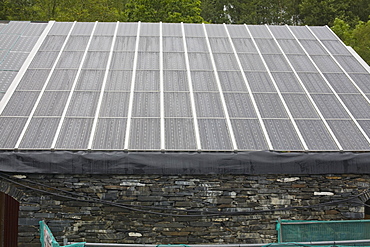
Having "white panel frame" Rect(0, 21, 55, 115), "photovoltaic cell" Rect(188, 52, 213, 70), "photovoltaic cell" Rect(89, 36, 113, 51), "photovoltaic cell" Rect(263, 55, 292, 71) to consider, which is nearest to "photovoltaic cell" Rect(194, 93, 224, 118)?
"photovoltaic cell" Rect(188, 52, 213, 70)

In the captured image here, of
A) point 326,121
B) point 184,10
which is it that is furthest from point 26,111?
point 184,10

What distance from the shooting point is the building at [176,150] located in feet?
28.1

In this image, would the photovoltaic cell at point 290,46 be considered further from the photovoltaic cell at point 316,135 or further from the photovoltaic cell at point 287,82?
the photovoltaic cell at point 316,135

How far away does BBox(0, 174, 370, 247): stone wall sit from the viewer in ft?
28.2

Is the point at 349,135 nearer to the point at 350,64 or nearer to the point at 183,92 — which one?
the point at 350,64

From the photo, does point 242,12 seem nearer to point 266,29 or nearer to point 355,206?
point 266,29

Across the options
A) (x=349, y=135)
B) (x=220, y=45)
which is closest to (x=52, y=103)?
(x=220, y=45)

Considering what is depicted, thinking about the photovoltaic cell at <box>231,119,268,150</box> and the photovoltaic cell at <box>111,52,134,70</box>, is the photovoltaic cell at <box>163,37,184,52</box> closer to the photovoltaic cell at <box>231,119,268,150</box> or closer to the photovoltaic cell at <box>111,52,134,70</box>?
the photovoltaic cell at <box>111,52,134,70</box>

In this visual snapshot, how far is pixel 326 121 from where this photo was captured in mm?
9922

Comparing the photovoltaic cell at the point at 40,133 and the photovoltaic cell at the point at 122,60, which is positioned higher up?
the photovoltaic cell at the point at 122,60

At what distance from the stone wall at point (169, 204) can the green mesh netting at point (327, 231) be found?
0.32m

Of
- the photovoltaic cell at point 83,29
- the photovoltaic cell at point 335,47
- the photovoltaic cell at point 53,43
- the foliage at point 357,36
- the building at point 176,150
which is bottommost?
the building at point 176,150

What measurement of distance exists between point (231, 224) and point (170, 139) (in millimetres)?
2298

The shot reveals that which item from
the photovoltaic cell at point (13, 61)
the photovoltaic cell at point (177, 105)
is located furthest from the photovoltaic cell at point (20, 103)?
the photovoltaic cell at point (177, 105)
